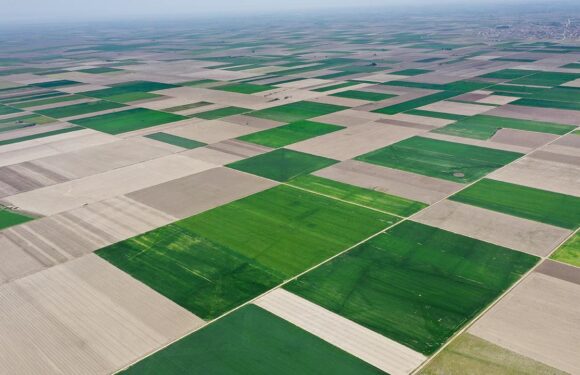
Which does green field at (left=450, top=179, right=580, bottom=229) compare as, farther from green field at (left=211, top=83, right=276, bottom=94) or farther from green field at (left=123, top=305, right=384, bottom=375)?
green field at (left=211, top=83, right=276, bottom=94)

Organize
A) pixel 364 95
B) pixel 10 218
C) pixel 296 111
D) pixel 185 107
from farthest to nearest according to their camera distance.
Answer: pixel 364 95, pixel 185 107, pixel 296 111, pixel 10 218

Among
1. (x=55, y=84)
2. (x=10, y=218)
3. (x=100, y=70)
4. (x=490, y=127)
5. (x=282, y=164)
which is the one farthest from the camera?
(x=100, y=70)

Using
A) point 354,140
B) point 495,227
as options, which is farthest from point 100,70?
point 495,227

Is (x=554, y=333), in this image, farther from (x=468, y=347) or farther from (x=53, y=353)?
(x=53, y=353)

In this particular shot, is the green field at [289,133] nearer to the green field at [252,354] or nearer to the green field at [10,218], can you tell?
the green field at [10,218]

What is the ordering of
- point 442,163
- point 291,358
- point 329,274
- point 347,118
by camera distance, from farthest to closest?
point 347,118 → point 442,163 → point 329,274 → point 291,358

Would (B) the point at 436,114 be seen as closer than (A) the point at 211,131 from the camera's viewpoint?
No

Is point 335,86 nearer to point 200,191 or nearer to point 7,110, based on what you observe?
point 200,191

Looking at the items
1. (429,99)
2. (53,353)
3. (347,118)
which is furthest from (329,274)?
(429,99)
